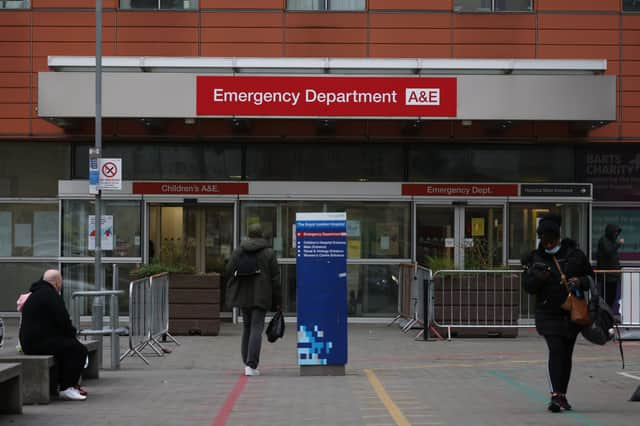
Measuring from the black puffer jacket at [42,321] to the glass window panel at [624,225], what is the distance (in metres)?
14.0

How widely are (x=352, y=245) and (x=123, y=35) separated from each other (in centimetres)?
654

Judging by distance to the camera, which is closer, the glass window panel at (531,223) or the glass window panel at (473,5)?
the glass window panel at (531,223)

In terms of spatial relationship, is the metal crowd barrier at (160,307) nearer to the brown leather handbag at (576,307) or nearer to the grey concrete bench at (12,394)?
the grey concrete bench at (12,394)

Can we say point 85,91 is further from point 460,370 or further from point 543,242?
point 543,242

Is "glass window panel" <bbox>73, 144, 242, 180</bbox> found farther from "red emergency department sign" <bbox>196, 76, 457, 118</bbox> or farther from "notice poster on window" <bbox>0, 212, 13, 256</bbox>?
"red emergency department sign" <bbox>196, 76, 457, 118</bbox>

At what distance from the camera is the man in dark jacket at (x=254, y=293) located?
43.2 feet

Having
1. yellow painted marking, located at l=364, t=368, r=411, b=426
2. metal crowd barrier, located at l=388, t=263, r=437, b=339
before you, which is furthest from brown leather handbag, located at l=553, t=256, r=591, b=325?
metal crowd barrier, located at l=388, t=263, r=437, b=339

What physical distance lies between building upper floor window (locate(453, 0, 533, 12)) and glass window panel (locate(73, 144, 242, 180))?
5707 millimetres

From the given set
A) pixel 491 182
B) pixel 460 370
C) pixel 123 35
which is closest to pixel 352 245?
pixel 491 182

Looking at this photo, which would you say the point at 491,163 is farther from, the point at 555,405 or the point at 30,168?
the point at 555,405

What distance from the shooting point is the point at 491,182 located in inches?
852

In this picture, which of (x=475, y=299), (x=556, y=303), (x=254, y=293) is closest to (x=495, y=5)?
(x=475, y=299)

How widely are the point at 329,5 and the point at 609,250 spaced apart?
302 inches

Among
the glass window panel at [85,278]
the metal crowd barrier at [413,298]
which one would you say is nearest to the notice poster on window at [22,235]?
the glass window panel at [85,278]
